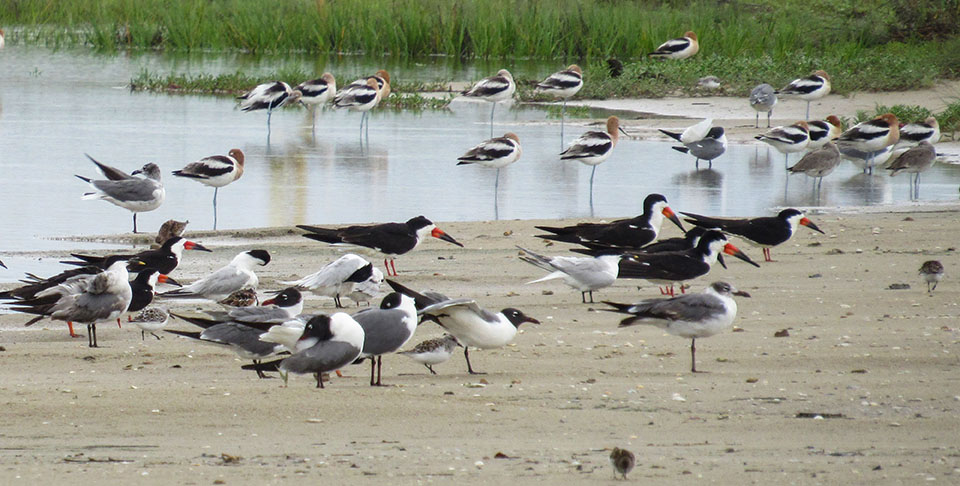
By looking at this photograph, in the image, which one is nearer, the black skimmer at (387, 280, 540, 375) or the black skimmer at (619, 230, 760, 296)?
the black skimmer at (387, 280, 540, 375)

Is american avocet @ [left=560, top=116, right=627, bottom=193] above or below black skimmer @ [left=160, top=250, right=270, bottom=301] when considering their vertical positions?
below

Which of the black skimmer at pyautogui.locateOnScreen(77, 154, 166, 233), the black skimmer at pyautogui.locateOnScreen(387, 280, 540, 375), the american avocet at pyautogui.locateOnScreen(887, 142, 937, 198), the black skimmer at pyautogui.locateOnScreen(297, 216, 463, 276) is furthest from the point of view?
the american avocet at pyautogui.locateOnScreen(887, 142, 937, 198)

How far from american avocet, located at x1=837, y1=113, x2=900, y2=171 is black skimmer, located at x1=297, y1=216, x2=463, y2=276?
832 cm

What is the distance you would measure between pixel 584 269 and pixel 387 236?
2.07m

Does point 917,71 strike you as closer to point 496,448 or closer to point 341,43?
point 341,43

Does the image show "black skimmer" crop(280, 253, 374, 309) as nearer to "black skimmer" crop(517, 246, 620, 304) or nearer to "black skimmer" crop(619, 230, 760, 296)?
"black skimmer" crop(517, 246, 620, 304)

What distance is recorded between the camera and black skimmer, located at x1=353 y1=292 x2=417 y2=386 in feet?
22.4

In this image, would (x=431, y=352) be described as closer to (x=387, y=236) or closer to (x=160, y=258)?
(x=160, y=258)

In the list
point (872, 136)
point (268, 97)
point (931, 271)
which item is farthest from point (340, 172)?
point (931, 271)

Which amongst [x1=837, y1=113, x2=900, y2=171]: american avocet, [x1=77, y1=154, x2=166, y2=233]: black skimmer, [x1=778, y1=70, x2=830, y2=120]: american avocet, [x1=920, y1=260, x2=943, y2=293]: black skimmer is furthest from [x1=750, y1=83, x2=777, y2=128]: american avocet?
[x1=920, y1=260, x2=943, y2=293]: black skimmer

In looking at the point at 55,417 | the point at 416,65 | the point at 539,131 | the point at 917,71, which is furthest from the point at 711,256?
the point at 416,65

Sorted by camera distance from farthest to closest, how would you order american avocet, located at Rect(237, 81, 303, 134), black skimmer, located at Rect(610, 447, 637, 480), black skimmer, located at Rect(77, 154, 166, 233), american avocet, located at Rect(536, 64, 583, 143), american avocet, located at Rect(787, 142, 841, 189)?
american avocet, located at Rect(536, 64, 583, 143), american avocet, located at Rect(237, 81, 303, 134), american avocet, located at Rect(787, 142, 841, 189), black skimmer, located at Rect(77, 154, 166, 233), black skimmer, located at Rect(610, 447, 637, 480)

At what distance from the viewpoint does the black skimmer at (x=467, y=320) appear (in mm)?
6953

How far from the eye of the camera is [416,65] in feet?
104
